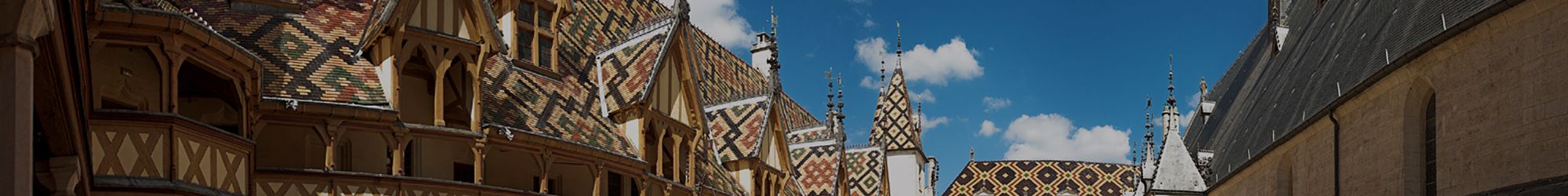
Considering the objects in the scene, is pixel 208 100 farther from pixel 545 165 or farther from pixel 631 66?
pixel 631 66

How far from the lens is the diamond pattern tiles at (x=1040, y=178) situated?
7325 centimetres

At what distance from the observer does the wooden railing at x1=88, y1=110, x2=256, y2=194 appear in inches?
506

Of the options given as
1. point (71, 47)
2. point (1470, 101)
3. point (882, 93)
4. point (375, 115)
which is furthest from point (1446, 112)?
point (882, 93)

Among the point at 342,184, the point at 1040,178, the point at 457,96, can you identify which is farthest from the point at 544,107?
the point at 1040,178

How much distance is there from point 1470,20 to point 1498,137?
1116 millimetres

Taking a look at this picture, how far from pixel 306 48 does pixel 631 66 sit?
8317 millimetres

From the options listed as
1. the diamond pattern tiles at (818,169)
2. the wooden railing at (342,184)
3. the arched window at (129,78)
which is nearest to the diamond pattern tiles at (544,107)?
the wooden railing at (342,184)

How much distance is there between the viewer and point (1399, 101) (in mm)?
19188

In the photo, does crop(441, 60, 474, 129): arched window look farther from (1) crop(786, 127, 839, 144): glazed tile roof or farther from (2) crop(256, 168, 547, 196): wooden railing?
(1) crop(786, 127, 839, 144): glazed tile roof

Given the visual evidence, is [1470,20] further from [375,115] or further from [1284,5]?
[1284,5]

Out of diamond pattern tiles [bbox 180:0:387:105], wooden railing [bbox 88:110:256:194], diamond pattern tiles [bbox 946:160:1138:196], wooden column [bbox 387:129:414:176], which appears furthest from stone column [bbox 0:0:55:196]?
diamond pattern tiles [bbox 946:160:1138:196]

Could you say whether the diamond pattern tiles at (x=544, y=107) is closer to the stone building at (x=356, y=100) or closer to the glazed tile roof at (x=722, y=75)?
the stone building at (x=356, y=100)

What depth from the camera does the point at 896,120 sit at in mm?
57000

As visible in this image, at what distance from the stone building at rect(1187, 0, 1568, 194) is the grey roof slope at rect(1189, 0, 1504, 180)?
45mm
